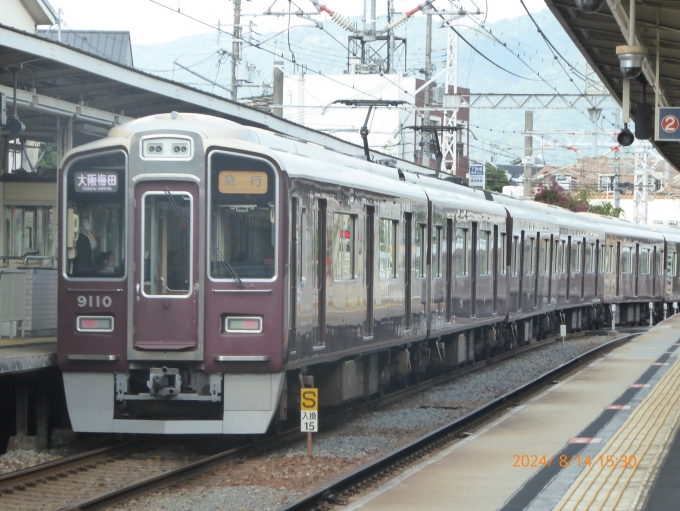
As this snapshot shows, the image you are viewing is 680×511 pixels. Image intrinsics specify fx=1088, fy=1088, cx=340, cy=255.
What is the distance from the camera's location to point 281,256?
957 cm

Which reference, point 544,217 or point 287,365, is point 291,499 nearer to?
point 287,365

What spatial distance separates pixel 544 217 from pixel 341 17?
11893mm

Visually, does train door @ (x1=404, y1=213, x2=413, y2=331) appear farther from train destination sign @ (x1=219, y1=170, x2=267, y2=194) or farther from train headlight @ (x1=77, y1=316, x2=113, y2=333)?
train headlight @ (x1=77, y1=316, x2=113, y2=333)

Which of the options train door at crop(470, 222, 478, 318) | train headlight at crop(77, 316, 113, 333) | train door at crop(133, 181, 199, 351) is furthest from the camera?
train door at crop(470, 222, 478, 318)

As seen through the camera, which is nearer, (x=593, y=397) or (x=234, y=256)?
(x=234, y=256)

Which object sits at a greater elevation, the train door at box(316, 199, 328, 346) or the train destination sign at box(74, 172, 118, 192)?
the train destination sign at box(74, 172, 118, 192)

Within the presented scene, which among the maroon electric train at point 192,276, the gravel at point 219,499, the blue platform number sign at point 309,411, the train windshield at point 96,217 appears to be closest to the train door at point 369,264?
the maroon electric train at point 192,276

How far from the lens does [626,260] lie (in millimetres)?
33406

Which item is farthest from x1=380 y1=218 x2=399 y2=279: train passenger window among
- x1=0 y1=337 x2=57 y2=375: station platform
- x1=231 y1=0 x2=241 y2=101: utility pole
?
x1=231 y1=0 x2=241 y2=101: utility pole

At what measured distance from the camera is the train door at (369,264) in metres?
12.2

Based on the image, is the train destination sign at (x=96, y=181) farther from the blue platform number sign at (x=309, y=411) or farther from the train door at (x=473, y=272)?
the train door at (x=473, y=272)

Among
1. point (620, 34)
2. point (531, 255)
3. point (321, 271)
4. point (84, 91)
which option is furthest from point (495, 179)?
point (321, 271)

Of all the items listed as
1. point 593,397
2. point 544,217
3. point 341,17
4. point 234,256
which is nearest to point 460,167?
point 341,17
